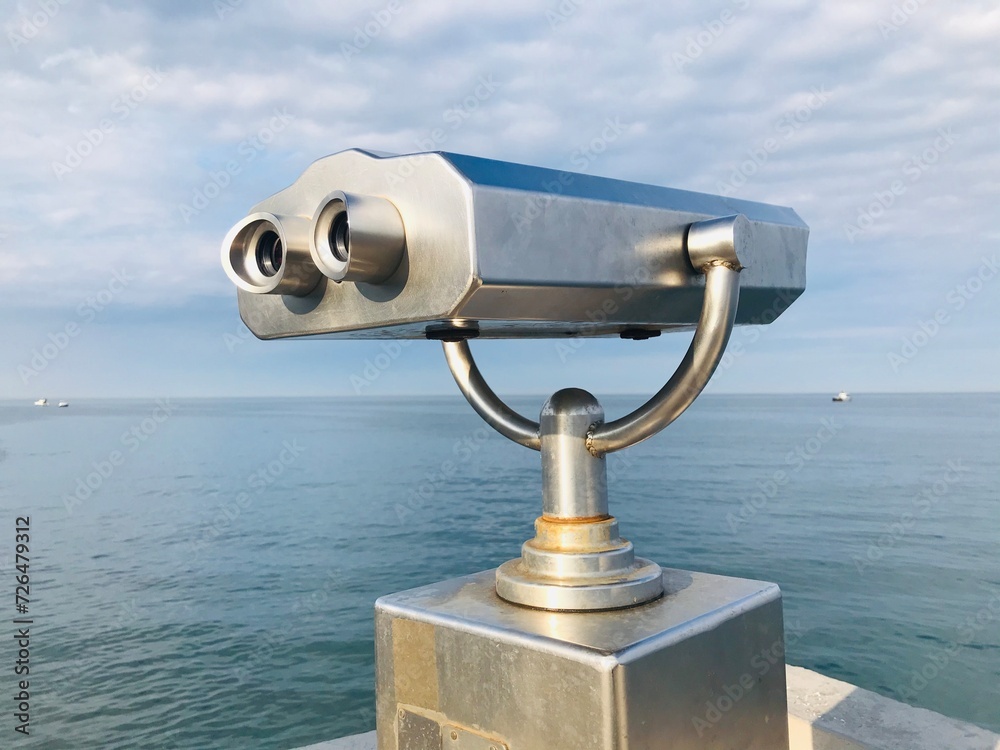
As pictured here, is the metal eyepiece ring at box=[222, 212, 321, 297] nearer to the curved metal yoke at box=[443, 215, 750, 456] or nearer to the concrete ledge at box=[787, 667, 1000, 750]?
the curved metal yoke at box=[443, 215, 750, 456]

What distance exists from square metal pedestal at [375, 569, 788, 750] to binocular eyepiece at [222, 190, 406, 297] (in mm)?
391

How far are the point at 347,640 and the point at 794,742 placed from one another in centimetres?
1384

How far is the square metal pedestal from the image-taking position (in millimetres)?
754

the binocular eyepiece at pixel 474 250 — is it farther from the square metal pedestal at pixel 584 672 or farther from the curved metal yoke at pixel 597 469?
the square metal pedestal at pixel 584 672

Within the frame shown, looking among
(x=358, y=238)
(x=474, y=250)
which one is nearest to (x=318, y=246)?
(x=358, y=238)

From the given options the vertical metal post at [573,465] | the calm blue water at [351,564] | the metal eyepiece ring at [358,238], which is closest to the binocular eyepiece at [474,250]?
the metal eyepiece ring at [358,238]

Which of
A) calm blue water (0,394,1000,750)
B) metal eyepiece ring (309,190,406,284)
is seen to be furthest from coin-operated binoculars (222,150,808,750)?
calm blue water (0,394,1000,750)

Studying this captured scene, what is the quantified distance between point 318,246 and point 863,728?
127 inches

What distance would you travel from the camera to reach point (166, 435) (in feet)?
263

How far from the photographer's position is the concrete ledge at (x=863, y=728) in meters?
3.02

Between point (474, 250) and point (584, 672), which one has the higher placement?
point (474, 250)

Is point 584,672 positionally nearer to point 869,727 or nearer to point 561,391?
point 561,391

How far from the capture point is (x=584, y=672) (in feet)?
2.45

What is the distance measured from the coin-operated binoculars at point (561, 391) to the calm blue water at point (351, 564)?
12.1 meters
